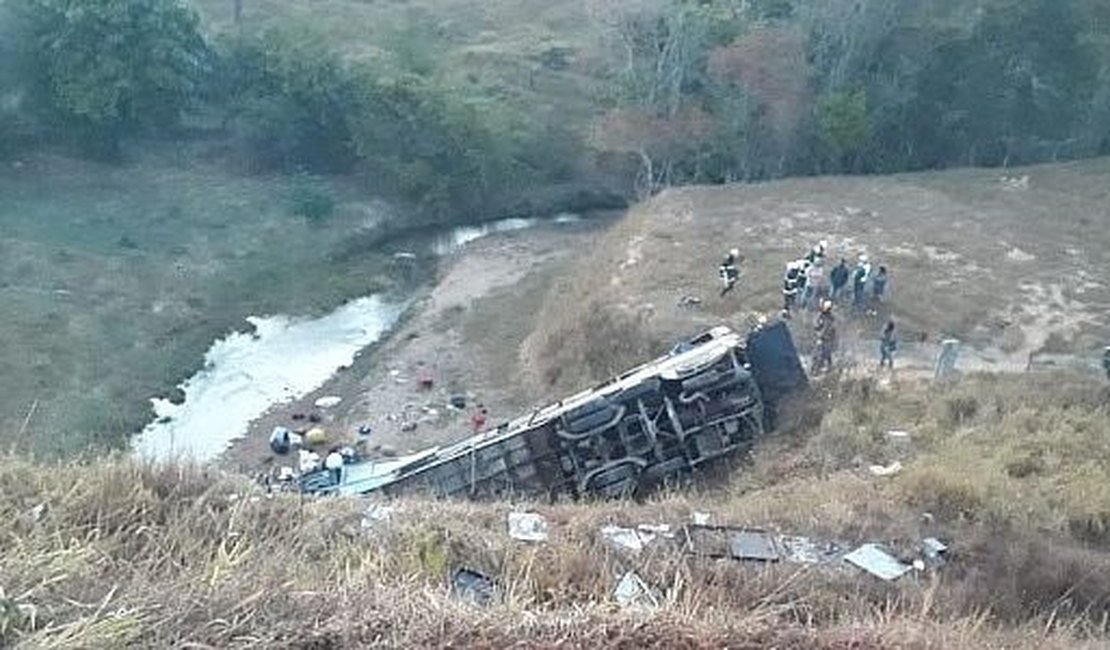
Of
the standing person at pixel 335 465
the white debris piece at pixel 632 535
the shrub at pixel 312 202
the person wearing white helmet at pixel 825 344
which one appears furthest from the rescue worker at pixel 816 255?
the shrub at pixel 312 202

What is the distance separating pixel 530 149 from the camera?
3400 cm

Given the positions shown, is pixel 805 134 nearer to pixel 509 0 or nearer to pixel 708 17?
pixel 708 17

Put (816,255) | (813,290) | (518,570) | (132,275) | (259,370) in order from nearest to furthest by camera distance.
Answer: (518,570)
(813,290)
(816,255)
(259,370)
(132,275)

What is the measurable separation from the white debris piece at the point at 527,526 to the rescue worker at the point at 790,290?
37.0 ft

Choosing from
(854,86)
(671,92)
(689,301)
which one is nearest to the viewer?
(689,301)

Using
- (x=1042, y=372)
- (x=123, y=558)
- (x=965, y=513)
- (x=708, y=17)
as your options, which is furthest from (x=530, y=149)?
(x=123, y=558)

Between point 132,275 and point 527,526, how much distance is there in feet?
64.0

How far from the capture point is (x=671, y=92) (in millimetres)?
30266

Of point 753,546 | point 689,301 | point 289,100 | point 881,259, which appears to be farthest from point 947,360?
point 289,100

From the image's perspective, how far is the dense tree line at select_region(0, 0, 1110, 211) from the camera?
3025 cm

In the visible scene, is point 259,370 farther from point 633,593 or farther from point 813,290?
point 633,593

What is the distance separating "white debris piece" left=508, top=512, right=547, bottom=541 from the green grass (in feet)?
35.1

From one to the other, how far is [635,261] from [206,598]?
20.5 m

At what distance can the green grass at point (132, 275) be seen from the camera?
22.7 meters
